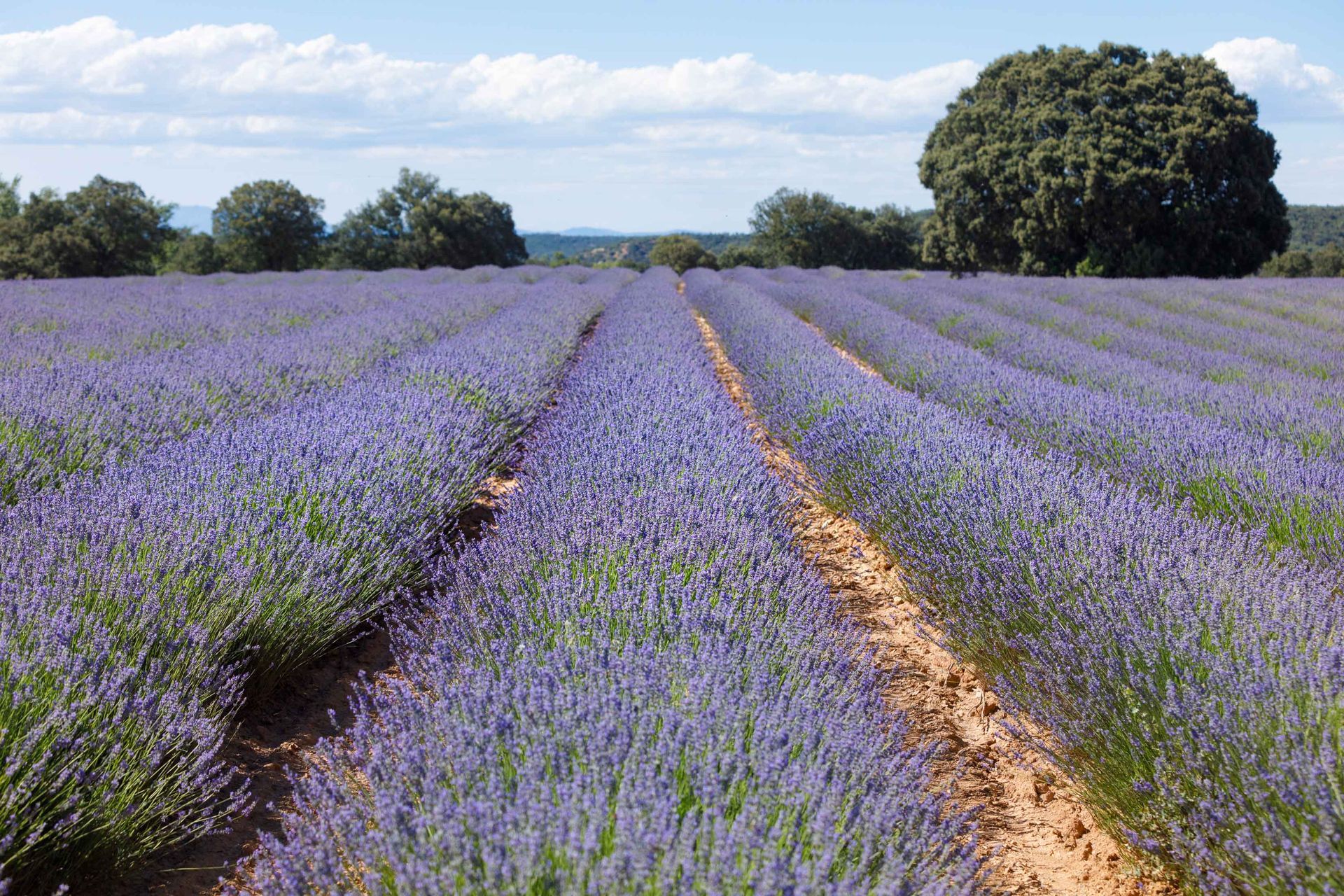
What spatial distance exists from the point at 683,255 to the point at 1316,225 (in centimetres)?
4193

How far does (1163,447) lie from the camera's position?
12.6 feet

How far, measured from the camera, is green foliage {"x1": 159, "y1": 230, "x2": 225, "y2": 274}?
3884 cm

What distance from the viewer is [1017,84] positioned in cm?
2522

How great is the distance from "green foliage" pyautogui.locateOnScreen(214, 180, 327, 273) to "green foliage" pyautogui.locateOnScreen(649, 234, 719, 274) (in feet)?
68.3

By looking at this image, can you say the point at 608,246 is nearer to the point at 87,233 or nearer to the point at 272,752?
the point at 87,233

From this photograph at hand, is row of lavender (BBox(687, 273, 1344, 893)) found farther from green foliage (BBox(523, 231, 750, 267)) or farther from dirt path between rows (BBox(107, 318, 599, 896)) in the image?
green foliage (BBox(523, 231, 750, 267))

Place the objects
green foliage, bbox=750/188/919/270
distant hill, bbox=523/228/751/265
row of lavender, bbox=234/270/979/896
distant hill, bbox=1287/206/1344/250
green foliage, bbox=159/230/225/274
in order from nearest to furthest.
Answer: row of lavender, bbox=234/270/979/896, green foliage, bbox=159/230/225/274, green foliage, bbox=750/188/919/270, distant hill, bbox=1287/206/1344/250, distant hill, bbox=523/228/751/265

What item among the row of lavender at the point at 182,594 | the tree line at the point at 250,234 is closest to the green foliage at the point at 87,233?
the tree line at the point at 250,234

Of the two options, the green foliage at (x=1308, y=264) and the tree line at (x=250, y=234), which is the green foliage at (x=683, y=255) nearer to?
the tree line at (x=250, y=234)

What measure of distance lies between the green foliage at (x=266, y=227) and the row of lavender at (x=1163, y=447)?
36.0m

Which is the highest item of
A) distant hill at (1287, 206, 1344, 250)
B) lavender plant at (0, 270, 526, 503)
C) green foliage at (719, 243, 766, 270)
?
distant hill at (1287, 206, 1344, 250)

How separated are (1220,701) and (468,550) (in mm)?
2055

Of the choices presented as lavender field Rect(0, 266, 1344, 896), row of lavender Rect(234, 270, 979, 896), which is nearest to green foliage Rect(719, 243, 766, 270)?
lavender field Rect(0, 266, 1344, 896)

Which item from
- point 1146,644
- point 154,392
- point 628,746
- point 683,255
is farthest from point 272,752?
point 683,255
